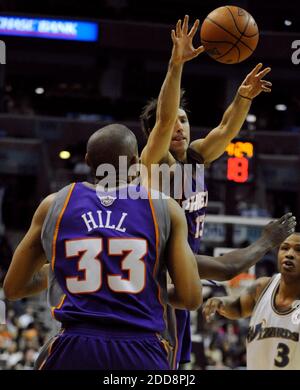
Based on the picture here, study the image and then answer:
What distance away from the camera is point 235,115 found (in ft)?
16.0

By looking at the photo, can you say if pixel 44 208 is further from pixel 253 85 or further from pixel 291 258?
pixel 291 258

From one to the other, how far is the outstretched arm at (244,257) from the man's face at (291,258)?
138 cm

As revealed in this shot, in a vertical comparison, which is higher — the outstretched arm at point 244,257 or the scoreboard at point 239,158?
the scoreboard at point 239,158

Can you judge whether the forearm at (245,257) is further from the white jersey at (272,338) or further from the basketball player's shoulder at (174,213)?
the white jersey at (272,338)

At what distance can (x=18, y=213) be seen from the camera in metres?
16.2

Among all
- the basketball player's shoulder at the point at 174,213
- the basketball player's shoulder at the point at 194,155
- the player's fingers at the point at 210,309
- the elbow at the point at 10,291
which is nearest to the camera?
the basketball player's shoulder at the point at 174,213

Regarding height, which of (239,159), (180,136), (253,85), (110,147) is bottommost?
(110,147)

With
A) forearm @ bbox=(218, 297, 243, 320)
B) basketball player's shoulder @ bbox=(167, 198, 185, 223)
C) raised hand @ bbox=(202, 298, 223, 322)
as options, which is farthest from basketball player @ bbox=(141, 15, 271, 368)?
basketball player's shoulder @ bbox=(167, 198, 185, 223)

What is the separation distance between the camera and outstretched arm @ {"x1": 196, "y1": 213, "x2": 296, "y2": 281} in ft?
11.3

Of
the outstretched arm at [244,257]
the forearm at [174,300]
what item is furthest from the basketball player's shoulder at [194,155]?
the forearm at [174,300]

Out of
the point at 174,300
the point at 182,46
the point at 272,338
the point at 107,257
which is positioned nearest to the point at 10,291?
the point at 107,257

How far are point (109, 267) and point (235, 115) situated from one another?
92.3 inches

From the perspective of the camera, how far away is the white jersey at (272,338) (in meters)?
4.72

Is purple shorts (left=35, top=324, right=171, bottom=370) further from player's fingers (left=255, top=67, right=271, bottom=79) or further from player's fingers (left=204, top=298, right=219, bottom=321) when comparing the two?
player's fingers (left=255, top=67, right=271, bottom=79)
